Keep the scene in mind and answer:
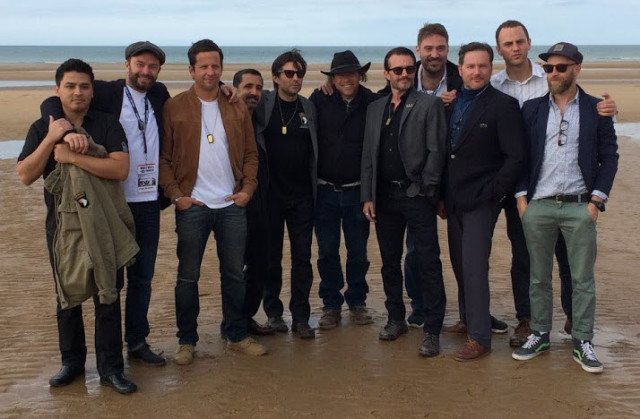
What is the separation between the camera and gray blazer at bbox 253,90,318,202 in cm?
610

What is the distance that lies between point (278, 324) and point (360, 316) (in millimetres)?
794

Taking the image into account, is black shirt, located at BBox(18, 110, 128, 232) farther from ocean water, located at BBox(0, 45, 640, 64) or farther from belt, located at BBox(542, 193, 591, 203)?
ocean water, located at BBox(0, 45, 640, 64)

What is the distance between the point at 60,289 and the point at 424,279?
2.94 meters

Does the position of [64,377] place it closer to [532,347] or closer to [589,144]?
[532,347]

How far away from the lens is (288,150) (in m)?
6.14

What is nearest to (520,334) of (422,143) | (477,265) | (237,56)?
(477,265)

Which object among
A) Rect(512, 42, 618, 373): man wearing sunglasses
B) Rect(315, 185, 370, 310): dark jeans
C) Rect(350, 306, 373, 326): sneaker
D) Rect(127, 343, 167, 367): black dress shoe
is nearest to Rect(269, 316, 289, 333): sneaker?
Rect(315, 185, 370, 310): dark jeans

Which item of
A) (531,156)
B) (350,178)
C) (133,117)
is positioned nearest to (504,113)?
(531,156)

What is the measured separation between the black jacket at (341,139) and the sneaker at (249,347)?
5.24ft

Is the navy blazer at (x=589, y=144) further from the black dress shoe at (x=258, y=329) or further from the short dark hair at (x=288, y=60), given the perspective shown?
the black dress shoe at (x=258, y=329)

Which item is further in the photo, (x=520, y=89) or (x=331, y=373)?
(x=520, y=89)

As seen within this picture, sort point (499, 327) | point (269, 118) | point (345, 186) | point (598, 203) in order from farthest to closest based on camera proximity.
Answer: point (499, 327), point (345, 186), point (269, 118), point (598, 203)

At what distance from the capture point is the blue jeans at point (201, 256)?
565cm

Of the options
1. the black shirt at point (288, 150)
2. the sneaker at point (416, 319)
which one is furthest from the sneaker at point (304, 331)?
the black shirt at point (288, 150)
